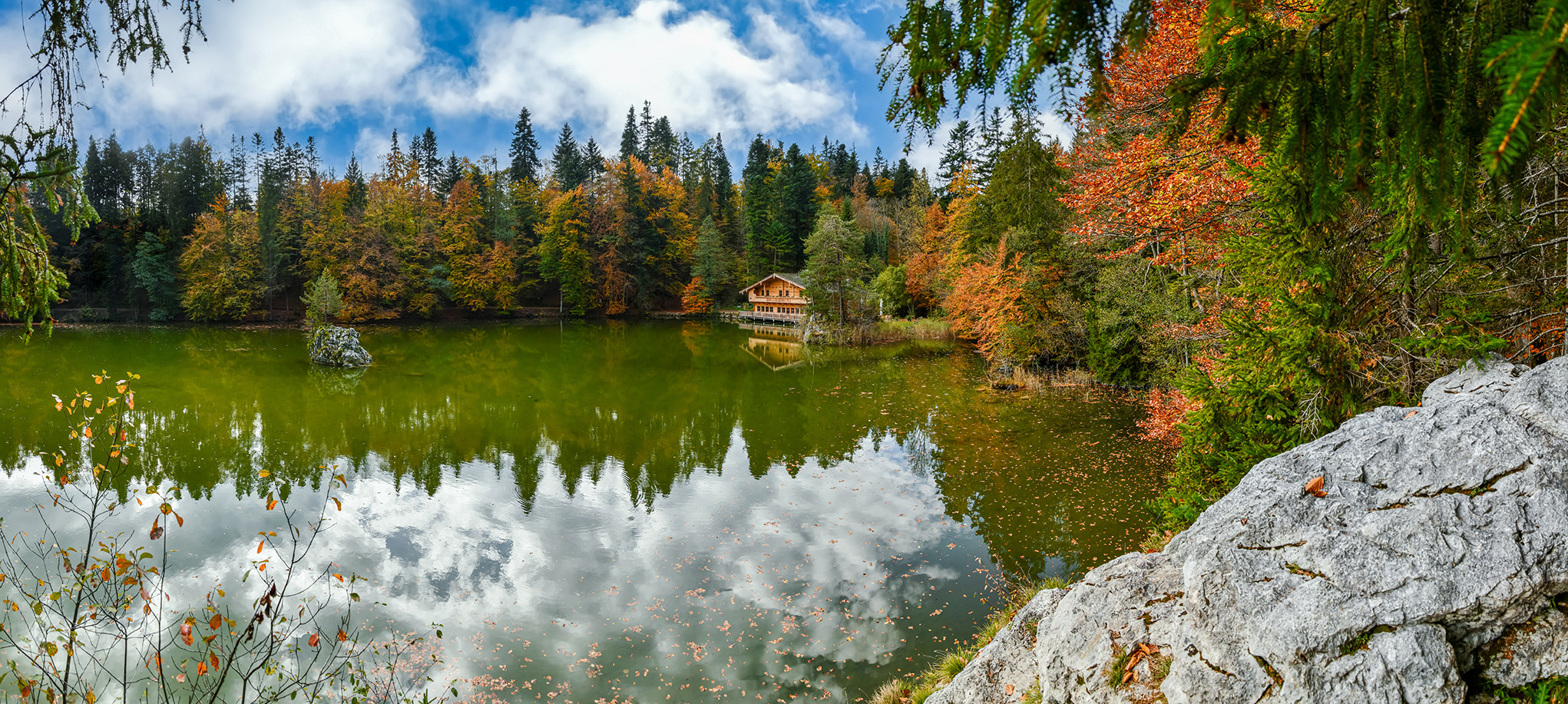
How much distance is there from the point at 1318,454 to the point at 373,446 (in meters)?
15.6

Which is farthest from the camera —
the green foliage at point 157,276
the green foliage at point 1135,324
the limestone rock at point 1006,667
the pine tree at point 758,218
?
the pine tree at point 758,218

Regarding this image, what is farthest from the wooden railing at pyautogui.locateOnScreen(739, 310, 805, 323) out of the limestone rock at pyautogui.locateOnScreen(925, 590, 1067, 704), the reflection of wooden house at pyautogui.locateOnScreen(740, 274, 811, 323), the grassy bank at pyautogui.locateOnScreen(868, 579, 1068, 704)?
the limestone rock at pyautogui.locateOnScreen(925, 590, 1067, 704)

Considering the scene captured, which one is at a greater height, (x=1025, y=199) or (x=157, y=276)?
(x=1025, y=199)

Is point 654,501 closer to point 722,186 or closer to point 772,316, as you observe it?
point 772,316

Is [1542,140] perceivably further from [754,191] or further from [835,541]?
[754,191]

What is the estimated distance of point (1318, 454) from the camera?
4.05m

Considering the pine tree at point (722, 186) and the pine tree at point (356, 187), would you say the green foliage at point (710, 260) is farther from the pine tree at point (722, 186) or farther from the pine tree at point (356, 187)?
the pine tree at point (356, 187)

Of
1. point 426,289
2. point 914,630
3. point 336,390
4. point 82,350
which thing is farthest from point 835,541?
point 426,289

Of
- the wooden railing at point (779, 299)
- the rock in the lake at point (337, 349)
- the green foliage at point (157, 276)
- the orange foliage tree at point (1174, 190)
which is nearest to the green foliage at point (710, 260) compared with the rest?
the wooden railing at point (779, 299)

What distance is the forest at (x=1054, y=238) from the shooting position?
3217 mm

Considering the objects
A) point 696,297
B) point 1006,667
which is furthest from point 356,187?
point 1006,667

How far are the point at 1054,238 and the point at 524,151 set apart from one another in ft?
171

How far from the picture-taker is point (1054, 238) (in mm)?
20641

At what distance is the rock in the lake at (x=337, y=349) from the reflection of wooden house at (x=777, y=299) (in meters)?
23.3
